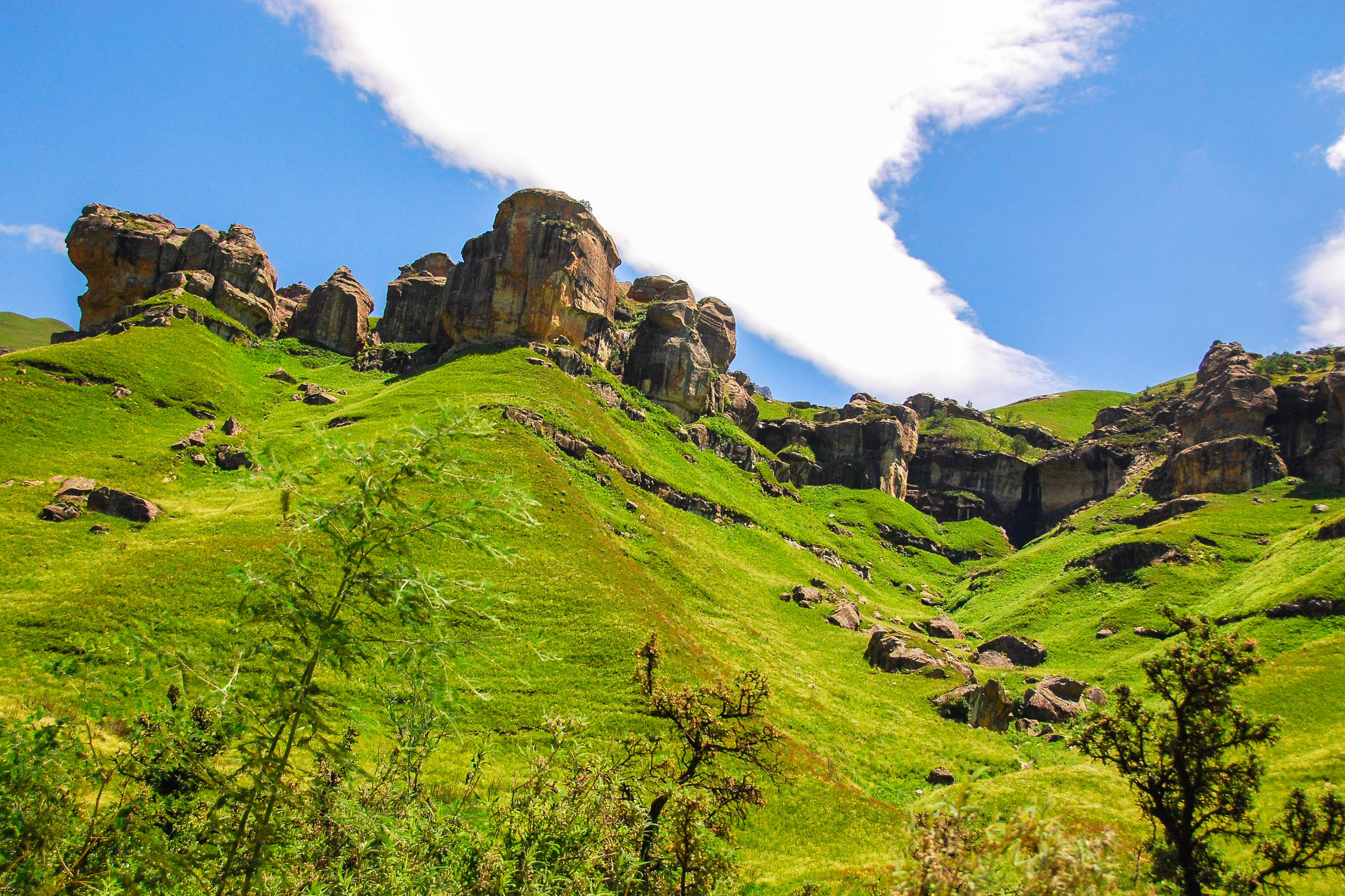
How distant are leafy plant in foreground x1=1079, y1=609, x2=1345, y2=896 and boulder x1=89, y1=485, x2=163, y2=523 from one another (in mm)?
39103

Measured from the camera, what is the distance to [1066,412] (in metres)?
183

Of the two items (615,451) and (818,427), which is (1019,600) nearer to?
(615,451)

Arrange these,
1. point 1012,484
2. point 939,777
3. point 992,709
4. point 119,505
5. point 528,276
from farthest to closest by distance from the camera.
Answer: point 1012,484 → point 528,276 → point 992,709 → point 119,505 → point 939,777

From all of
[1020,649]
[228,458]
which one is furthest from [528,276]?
[1020,649]

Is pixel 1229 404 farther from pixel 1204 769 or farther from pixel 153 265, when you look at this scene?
pixel 153 265

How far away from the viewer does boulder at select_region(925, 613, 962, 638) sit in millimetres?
55188

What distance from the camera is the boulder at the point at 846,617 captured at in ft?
157

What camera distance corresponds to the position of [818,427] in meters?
126

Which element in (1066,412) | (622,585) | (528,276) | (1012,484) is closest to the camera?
(622,585)

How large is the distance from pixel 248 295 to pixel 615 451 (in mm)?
60617

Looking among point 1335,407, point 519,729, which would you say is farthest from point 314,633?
point 1335,407

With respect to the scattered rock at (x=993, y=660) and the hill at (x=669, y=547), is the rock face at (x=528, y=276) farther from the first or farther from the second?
the scattered rock at (x=993, y=660)

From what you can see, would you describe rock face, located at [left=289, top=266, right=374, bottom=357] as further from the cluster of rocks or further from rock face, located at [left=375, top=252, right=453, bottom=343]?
the cluster of rocks

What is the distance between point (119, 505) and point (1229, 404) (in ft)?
390
